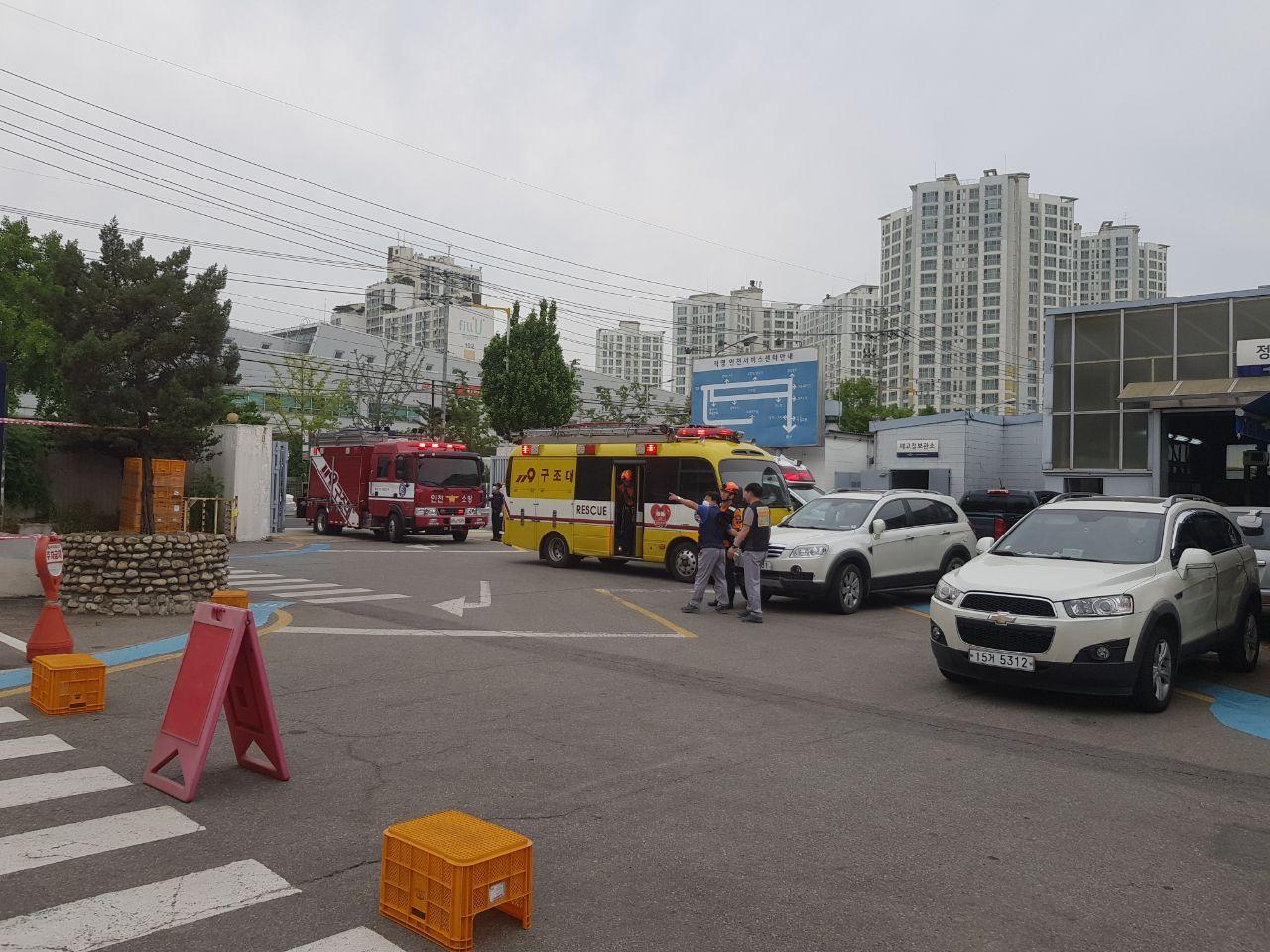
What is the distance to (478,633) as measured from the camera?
38.9 ft

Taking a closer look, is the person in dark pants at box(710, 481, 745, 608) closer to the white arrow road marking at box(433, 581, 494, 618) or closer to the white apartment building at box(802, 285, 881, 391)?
the white arrow road marking at box(433, 581, 494, 618)

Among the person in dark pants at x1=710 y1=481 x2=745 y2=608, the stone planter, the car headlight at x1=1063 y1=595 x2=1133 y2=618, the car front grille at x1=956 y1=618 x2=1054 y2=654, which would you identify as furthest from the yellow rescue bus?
the car headlight at x1=1063 y1=595 x2=1133 y2=618

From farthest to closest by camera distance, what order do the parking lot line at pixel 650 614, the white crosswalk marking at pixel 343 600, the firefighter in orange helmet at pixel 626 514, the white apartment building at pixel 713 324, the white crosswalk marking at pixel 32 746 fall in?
the white apartment building at pixel 713 324 < the firefighter in orange helmet at pixel 626 514 < the white crosswalk marking at pixel 343 600 < the parking lot line at pixel 650 614 < the white crosswalk marking at pixel 32 746

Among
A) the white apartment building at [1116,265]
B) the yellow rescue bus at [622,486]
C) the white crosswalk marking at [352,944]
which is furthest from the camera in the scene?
the white apartment building at [1116,265]

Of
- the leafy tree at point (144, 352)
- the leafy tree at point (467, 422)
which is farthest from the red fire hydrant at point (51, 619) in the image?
the leafy tree at point (467, 422)

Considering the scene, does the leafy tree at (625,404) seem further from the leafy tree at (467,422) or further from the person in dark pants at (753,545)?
the person in dark pants at (753,545)

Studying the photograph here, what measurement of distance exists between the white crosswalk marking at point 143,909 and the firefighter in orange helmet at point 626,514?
47.8ft

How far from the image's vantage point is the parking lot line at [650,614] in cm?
1227

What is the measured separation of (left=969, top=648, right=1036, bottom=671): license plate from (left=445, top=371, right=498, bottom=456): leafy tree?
4148 cm

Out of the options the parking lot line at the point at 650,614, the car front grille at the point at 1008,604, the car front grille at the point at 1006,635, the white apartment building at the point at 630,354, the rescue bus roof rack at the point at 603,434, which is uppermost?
the white apartment building at the point at 630,354

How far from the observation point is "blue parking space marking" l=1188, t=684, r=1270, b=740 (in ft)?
25.5

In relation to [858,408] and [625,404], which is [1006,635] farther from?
[858,408]

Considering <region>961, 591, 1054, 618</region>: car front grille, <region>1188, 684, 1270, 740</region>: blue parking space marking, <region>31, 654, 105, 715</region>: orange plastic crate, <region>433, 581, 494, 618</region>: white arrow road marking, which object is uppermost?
<region>961, 591, 1054, 618</region>: car front grille

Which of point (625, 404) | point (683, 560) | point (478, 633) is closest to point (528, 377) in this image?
point (625, 404)
